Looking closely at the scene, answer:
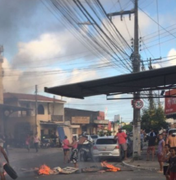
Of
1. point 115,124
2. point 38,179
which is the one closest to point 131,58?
point 38,179

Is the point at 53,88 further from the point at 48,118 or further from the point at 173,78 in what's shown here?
the point at 48,118

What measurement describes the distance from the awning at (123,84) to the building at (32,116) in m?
23.4

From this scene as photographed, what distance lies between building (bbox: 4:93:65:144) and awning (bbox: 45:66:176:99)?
2341cm

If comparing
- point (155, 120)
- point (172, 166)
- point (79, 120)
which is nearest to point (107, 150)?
point (172, 166)

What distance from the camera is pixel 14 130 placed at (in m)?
40.7

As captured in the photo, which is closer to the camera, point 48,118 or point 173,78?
point 173,78

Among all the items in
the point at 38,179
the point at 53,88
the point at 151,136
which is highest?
the point at 53,88

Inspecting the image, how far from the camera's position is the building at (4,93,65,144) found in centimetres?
4019

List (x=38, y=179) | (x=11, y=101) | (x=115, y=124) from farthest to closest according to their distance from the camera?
(x=115, y=124), (x=11, y=101), (x=38, y=179)

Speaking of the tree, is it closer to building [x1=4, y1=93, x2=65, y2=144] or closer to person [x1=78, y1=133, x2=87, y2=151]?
building [x1=4, y1=93, x2=65, y2=144]

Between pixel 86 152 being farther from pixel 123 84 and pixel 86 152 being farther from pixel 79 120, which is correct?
pixel 79 120

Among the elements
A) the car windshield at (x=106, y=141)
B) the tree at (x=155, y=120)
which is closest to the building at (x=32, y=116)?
the tree at (x=155, y=120)

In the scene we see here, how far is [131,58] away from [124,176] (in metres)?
9.02

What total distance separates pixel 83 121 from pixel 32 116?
13.8 meters
